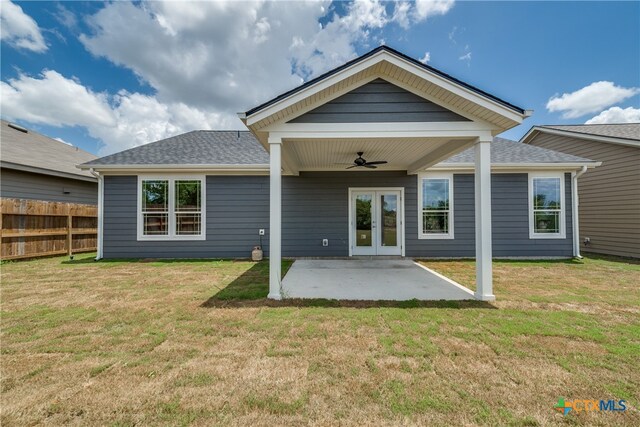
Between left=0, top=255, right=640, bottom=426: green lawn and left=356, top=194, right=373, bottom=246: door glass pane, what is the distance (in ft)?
13.6

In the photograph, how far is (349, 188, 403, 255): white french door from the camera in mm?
8078

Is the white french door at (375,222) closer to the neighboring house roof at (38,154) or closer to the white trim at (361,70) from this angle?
the white trim at (361,70)

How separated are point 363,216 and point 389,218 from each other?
2.57 feet

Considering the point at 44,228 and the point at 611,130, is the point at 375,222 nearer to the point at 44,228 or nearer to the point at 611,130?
the point at 44,228

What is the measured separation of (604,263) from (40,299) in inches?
486

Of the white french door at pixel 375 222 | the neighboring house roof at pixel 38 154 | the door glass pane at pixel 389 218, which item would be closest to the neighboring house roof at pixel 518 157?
the door glass pane at pixel 389 218

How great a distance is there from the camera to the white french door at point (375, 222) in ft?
26.5

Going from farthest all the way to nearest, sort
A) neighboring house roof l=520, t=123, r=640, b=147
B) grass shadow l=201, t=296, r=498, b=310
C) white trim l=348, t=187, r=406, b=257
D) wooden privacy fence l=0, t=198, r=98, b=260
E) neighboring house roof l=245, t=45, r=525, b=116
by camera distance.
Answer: neighboring house roof l=520, t=123, r=640, b=147 < white trim l=348, t=187, r=406, b=257 < wooden privacy fence l=0, t=198, r=98, b=260 < neighboring house roof l=245, t=45, r=525, b=116 < grass shadow l=201, t=296, r=498, b=310

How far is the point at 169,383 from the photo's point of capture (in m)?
2.09

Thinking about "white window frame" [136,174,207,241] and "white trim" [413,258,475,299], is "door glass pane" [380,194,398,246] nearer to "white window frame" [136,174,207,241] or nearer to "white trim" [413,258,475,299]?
"white trim" [413,258,475,299]

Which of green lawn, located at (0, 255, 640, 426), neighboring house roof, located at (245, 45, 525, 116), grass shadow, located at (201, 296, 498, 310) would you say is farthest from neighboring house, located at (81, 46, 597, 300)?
grass shadow, located at (201, 296, 498, 310)

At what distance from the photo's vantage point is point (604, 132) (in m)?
9.95

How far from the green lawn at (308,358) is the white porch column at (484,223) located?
335 mm

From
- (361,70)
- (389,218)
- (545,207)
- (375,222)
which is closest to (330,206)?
(375,222)
